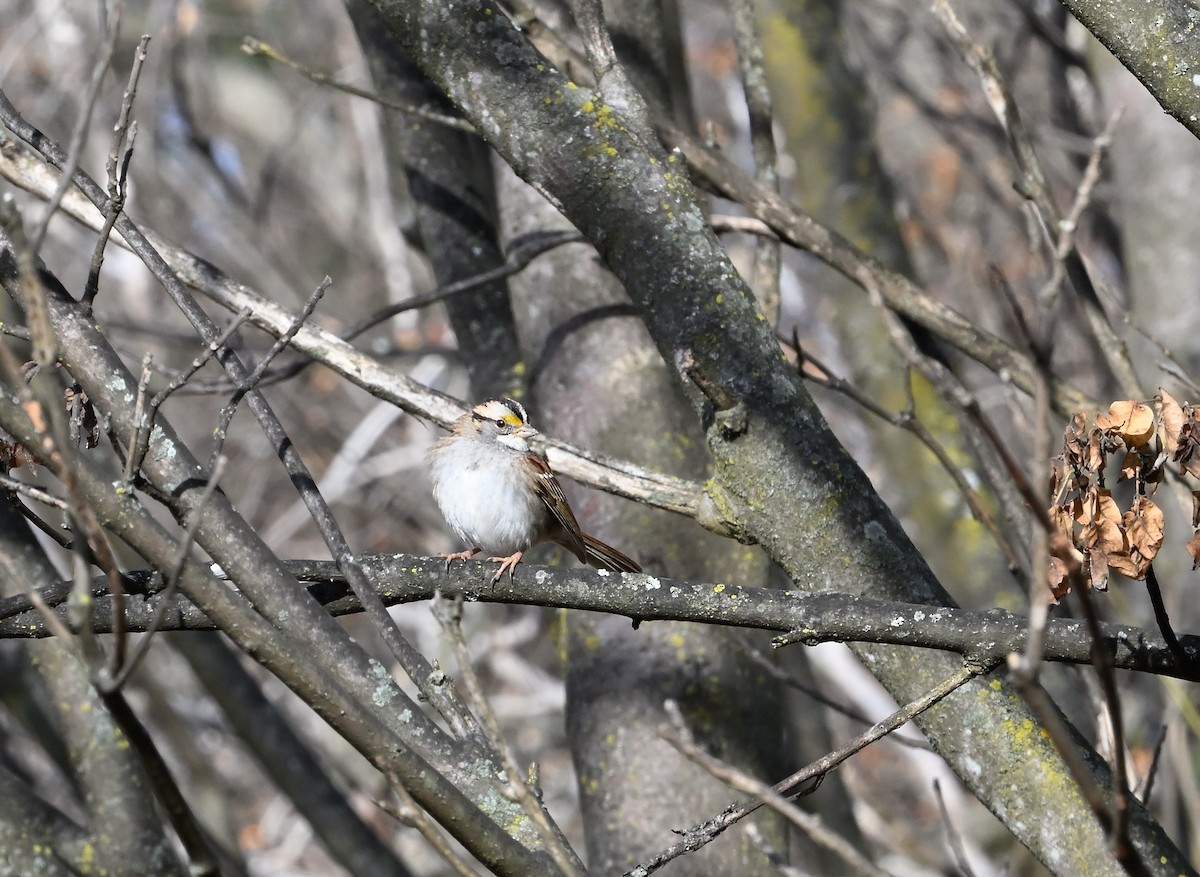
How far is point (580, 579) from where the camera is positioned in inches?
86.2

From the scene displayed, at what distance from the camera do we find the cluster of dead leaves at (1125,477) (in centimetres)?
187

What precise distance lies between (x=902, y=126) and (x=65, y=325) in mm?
8468

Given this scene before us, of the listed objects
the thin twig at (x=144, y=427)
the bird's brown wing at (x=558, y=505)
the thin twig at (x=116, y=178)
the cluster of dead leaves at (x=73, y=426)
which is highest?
the bird's brown wing at (x=558, y=505)

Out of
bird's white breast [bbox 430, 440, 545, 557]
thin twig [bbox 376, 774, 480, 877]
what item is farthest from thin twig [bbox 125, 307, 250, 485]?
bird's white breast [bbox 430, 440, 545, 557]

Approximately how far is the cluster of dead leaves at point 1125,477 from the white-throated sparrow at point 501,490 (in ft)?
6.09

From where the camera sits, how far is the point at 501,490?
12.5ft

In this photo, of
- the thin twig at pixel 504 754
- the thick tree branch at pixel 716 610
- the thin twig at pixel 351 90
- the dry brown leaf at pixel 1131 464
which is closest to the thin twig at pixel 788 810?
the thin twig at pixel 504 754

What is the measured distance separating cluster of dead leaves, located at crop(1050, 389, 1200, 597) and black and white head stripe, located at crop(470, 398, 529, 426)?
2.14m

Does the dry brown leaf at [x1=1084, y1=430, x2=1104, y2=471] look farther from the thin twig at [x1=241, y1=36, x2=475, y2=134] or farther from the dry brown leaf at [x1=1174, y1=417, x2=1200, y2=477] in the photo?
the thin twig at [x1=241, y1=36, x2=475, y2=134]

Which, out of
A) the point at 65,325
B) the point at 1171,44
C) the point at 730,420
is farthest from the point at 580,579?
the point at 1171,44

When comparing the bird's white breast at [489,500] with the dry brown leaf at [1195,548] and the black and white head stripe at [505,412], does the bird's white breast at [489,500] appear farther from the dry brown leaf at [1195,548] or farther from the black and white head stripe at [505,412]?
the dry brown leaf at [1195,548]

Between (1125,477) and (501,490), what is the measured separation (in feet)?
7.07

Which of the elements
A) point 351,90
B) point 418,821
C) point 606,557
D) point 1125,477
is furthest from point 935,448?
point 351,90

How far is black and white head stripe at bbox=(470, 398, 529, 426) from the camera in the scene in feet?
12.7
